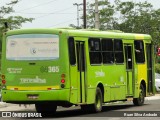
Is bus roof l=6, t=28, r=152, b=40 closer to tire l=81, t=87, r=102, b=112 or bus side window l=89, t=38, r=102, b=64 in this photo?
bus side window l=89, t=38, r=102, b=64

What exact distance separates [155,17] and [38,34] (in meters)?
64.0

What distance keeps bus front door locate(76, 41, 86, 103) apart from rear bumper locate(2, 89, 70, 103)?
3.76 ft

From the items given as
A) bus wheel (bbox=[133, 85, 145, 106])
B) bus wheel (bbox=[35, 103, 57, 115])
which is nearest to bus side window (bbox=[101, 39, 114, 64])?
bus wheel (bbox=[35, 103, 57, 115])

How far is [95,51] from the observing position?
2275 centimetres

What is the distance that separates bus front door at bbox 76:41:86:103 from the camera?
2153 centimetres

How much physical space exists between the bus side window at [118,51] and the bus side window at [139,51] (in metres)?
1.58

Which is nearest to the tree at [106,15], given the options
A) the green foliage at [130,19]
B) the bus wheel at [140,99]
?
the green foliage at [130,19]

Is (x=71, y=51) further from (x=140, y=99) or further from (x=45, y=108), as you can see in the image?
(x=140, y=99)

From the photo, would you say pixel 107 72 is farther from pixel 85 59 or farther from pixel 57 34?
pixel 57 34

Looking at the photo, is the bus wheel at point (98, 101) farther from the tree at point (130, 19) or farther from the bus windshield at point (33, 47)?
the tree at point (130, 19)

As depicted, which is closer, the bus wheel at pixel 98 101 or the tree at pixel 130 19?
the bus wheel at pixel 98 101

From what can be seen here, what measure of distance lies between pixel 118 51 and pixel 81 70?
3.42 m

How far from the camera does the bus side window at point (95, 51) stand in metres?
22.5

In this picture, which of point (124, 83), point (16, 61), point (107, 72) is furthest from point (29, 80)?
point (124, 83)
